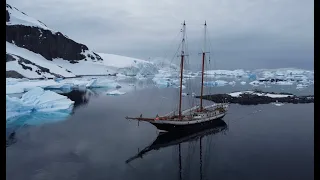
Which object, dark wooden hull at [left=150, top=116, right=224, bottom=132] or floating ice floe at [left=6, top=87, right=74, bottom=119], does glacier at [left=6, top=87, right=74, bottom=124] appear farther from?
dark wooden hull at [left=150, top=116, right=224, bottom=132]

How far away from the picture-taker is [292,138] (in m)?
16.2

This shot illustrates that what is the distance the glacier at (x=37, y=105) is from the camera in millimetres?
19984

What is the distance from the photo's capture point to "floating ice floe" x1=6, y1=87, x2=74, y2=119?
20.3 meters

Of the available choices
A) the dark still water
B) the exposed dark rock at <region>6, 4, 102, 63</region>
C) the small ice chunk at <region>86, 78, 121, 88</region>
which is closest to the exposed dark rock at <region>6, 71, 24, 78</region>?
the small ice chunk at <region>86, 78, 121, 88</region>

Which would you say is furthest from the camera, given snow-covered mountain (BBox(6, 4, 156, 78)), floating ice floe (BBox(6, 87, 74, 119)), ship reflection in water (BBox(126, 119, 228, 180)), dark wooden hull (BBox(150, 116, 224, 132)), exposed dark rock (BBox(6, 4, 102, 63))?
exposed dark rock (BBox(6, 4, 102, 63))

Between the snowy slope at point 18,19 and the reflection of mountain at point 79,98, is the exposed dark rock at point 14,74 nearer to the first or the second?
the reflection of mountain at point 79,98

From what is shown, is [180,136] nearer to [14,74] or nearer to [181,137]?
[181,137]

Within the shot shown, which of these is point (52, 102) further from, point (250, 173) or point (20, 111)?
point (250, 173)

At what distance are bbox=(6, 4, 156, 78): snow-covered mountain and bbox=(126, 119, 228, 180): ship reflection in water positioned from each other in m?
57.7
